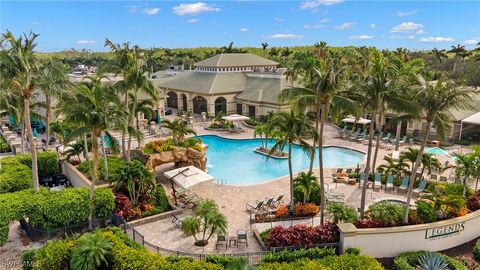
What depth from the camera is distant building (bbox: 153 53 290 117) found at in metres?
47.8

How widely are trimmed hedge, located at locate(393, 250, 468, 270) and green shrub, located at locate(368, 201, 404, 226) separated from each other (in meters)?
1.46

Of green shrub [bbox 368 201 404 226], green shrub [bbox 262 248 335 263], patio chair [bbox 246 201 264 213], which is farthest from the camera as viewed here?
patio chair [bbox 246 201 264 213]

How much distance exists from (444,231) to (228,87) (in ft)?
125

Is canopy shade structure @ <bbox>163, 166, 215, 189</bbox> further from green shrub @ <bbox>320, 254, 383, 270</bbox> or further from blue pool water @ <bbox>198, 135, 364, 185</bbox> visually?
green shrub @ <bbox>320, 254, 383, 270</bbox>

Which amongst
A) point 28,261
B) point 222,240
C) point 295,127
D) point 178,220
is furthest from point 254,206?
point 28,261

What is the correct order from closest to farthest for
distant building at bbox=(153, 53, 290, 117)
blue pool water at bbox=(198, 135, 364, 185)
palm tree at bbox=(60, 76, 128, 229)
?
palm tree at bbox=(60, 76, 128, 229), blue pool water at bbox=(198, 135, 364, 185), distant building at bbox=(153, 53, 290, 117)

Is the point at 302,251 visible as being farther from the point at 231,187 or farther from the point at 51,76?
the point at 51,76

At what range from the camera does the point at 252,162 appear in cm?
3284

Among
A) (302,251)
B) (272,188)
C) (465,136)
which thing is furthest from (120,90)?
(465,136)

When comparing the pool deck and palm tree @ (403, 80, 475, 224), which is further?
the pool deck

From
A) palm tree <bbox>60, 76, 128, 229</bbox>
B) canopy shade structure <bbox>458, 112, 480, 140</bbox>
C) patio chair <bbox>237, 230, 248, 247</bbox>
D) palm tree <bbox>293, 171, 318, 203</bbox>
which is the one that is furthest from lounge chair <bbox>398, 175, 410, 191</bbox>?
palm tree <bbox>60, 76, 128, 229</bbox>

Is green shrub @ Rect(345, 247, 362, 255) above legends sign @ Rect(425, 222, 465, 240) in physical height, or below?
below

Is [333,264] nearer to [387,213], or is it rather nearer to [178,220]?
[387,213]

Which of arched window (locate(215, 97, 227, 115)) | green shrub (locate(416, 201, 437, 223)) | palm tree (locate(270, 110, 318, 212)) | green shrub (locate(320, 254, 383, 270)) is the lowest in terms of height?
green shrub (locate(320, 254, 383, 270))
